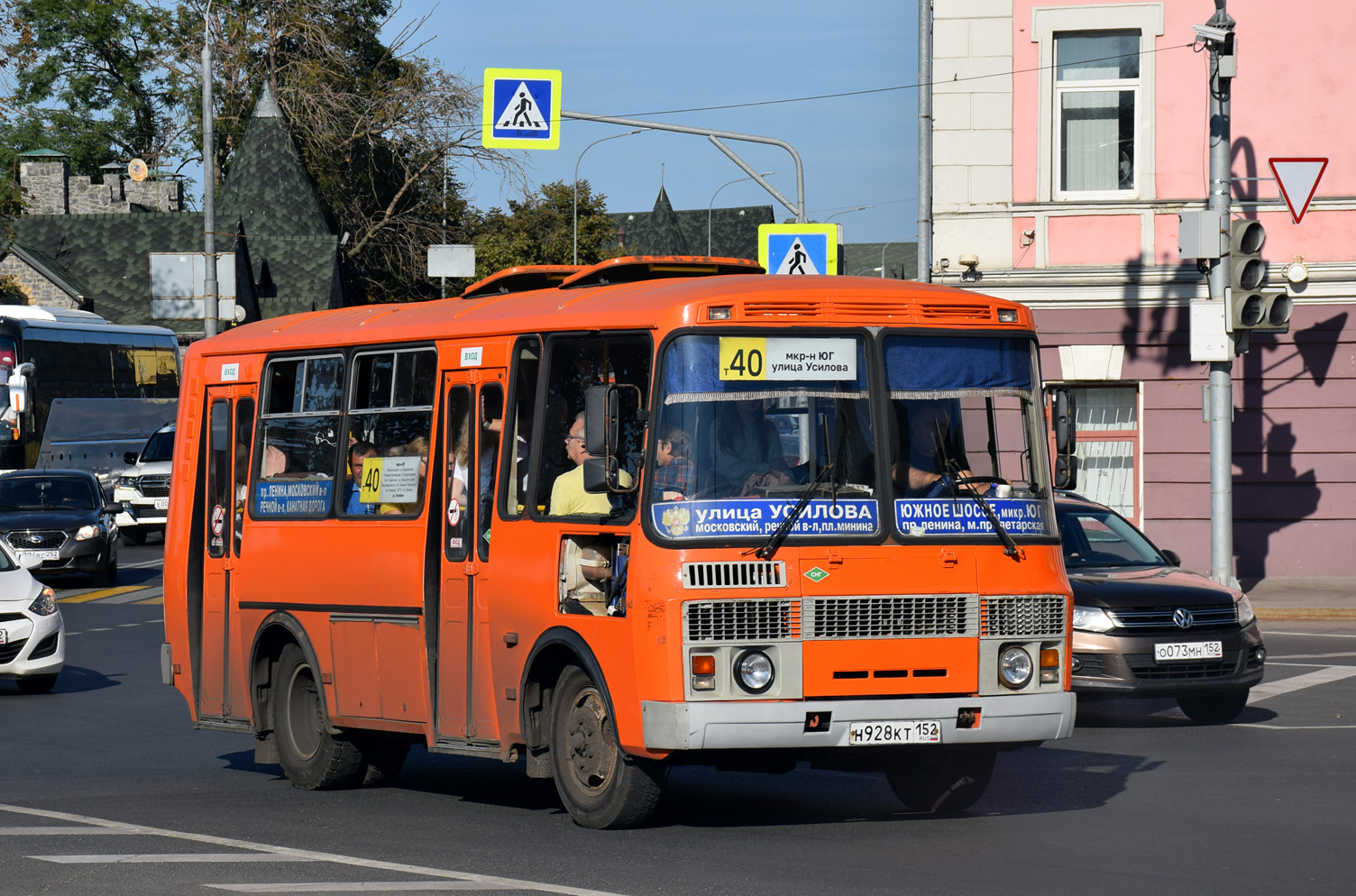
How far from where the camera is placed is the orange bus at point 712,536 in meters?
9.33

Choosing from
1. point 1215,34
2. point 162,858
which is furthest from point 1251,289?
point 162,858

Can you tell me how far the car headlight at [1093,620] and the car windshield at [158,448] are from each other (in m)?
27.2

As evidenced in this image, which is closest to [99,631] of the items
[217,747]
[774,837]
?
[217,747]

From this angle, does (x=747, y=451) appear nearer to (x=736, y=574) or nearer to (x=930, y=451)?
(x=736, y=574)

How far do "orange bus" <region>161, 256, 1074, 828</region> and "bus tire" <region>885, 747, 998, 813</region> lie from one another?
2cm

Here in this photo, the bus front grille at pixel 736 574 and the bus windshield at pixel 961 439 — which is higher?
the bus windshield at pixel 961 439

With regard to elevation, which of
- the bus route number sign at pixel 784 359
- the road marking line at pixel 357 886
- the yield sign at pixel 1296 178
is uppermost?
the yield sign at pixel 1296 178

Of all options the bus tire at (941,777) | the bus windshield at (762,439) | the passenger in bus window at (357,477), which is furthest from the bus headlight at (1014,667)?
the passenger in bus window at (357,477)

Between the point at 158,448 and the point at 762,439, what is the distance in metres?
31.9

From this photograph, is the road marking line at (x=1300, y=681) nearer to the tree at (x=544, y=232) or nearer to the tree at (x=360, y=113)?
the tree at (x=360, y=113)

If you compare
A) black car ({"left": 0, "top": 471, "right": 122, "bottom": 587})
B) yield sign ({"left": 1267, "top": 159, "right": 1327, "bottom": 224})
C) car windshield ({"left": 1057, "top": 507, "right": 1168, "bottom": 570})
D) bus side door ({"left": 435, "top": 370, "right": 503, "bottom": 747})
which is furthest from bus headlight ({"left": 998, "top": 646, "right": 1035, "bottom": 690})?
black car ({"left": 0, "top": 471, "right": 122, "bottom": 587})

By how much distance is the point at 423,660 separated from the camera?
11.1 metres

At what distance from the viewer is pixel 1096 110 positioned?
27.6 m

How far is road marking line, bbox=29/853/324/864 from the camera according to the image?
9.25 m
